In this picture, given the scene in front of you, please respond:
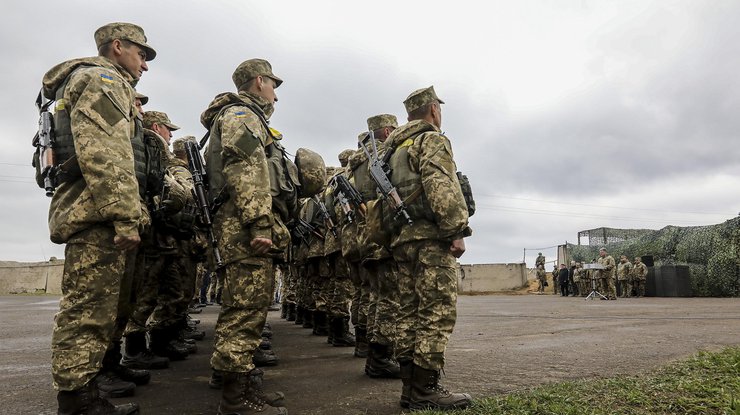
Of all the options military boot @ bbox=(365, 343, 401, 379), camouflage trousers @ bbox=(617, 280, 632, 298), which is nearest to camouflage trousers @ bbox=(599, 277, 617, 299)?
camouflage trousers @ bbox=(617, 280, 632, 298)

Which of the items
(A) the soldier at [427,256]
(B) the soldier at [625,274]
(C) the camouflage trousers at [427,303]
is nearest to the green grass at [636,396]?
(A) the soldier at [427,256]

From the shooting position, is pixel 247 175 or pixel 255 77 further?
pixel 255 77

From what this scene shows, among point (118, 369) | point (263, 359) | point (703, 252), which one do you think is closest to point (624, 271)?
point (703, 252)

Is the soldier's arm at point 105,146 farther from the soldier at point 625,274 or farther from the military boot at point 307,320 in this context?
the soldier at point 625,274

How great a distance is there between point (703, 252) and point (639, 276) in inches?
104

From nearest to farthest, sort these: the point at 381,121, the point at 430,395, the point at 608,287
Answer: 1. the point at 430,395
2. the point at 381,121
3. the point at 608,287

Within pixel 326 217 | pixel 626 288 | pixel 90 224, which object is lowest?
pixel 626 288

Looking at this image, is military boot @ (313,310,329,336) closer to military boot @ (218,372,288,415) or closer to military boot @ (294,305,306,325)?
military boot @ (294,305,306,325)

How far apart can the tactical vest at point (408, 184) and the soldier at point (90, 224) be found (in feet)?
6.10

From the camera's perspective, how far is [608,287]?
64.3 feet

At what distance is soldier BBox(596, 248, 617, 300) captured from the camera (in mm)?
18812

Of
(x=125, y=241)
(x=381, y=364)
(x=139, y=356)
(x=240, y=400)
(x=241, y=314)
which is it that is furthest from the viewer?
(x=139, y=356)

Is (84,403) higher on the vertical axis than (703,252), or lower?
lower

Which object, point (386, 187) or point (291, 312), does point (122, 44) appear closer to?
point (386, 187)
